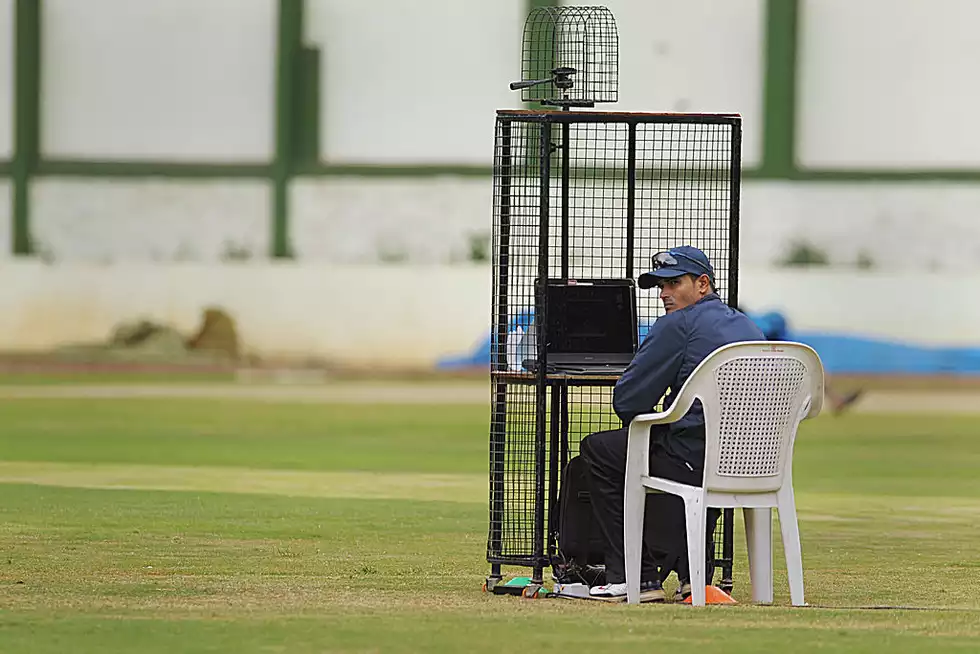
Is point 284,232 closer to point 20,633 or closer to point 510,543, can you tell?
point 510,543

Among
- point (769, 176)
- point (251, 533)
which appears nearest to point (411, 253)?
point (769, 176)

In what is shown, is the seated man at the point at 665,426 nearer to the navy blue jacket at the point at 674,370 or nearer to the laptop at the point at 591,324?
the navy blue jacket at the point at 674,370

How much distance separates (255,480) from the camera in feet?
39.3

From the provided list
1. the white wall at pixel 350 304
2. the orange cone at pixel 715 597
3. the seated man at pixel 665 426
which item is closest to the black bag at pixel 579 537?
the seated man at pixel 665 426

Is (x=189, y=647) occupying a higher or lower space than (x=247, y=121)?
lower

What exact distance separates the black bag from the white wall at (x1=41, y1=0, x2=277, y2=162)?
20.7m

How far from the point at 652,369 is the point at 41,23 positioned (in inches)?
881

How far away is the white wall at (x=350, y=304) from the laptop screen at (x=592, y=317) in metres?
18.6

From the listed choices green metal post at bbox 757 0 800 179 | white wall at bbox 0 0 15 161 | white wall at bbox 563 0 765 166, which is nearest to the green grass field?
green metal post at bbox 757 0 800 179

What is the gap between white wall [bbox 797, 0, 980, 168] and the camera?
26219 mm

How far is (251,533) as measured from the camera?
9.09 metres

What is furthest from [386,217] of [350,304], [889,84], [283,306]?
[889,84]

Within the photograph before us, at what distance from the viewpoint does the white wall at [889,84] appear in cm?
2622

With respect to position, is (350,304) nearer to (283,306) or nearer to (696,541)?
(283,306)
